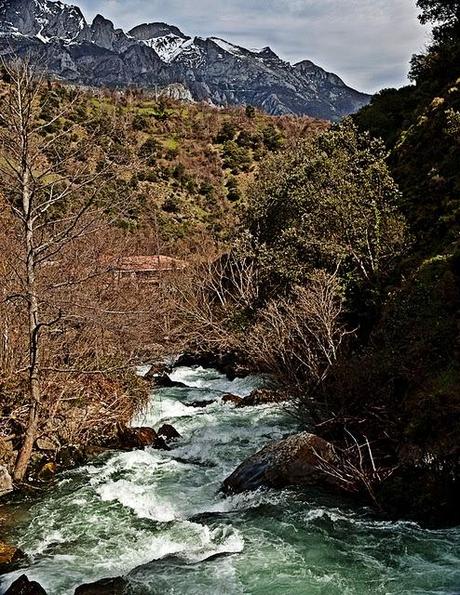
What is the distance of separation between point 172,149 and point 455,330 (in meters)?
48.7

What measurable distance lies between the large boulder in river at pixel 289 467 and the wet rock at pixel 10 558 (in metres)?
4.74

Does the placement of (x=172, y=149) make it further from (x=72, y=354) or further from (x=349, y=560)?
(x=349, y=560)

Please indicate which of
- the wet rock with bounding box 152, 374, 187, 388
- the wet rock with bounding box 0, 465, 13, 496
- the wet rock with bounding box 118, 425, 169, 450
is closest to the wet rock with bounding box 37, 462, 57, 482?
the wet rock with bounding box 0, 465, 13, 496

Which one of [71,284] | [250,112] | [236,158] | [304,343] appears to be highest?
[250,112]

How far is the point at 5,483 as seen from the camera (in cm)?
1354

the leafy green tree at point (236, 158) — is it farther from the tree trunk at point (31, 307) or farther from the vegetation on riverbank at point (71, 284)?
the tree trunk at point (31, 307)

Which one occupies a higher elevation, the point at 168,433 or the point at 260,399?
the point at 260,399

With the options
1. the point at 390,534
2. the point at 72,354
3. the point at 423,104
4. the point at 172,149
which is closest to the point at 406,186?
the point at 423,104

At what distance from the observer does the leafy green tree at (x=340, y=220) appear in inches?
879

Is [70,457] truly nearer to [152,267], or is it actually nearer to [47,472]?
[47,472]

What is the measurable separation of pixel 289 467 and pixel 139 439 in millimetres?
5463

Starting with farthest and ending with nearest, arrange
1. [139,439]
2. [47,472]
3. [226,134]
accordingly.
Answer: [226,134]
[139,439]
[47,472]

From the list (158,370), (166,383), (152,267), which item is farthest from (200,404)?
(152,267)

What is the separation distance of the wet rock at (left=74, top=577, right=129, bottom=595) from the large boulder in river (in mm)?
4372
